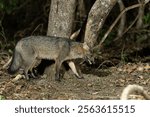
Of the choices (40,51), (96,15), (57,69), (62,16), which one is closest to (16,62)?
(40,51)

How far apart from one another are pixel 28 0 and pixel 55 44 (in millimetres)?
6516

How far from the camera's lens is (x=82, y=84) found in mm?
9570

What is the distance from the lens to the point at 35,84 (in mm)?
9430

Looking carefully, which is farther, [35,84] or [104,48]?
[104,48]

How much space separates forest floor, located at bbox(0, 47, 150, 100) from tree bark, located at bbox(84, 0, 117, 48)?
33.2 inches

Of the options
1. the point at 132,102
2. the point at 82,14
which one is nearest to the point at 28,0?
the point at 82,14

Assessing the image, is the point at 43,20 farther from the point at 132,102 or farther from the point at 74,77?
the point at 132,102

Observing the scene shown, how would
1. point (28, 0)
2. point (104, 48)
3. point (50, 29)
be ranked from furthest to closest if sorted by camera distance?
point (28, 0)
point (104, 48)
point (50, 29)

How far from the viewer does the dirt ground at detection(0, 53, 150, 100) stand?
8.81 metres

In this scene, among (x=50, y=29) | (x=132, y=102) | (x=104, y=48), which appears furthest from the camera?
(x=104, y=48)

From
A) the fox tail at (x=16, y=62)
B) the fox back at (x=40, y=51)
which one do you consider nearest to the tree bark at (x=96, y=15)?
the fox back at (x=40, y=51)

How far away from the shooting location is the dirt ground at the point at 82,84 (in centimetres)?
881

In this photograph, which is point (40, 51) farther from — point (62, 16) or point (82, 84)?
point (82, 84)

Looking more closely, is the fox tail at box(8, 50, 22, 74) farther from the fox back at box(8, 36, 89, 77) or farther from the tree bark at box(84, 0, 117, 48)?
the tree bark at box(84, 0, 117, 48)
